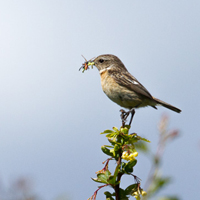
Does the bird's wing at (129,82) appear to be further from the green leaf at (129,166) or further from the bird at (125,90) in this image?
the green leaf at (129,166)

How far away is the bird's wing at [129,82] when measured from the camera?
6.95 meters

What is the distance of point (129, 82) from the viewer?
7.29 meters

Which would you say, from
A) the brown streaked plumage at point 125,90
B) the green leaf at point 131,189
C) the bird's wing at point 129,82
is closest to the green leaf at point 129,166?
the green leaf at point 131,189

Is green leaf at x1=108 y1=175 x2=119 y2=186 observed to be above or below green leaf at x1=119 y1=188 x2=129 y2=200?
above

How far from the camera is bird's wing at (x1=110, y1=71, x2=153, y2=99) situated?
6947mm

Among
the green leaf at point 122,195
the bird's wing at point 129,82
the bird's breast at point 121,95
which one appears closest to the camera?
the green leaf at point 122,195

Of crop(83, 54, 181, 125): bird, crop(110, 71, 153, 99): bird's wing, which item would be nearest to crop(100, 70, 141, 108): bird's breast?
crop(83, 54, 181, 125): bird

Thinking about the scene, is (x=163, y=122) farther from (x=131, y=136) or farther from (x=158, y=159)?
(x=131, y=136)

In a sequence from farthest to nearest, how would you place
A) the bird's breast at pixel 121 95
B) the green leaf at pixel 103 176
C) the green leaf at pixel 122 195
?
the bird's breast at pixel 121 95, the green leaf at pixel 103 176, the green leaf at pixel 122 195

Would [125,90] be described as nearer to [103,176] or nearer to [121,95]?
[121,95]

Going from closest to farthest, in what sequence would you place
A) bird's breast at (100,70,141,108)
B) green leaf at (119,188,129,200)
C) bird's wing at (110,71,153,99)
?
green leaf at (119,188,129,200), bird's breast at (100,70,141,108), bird's wing at (110,71,153,99)

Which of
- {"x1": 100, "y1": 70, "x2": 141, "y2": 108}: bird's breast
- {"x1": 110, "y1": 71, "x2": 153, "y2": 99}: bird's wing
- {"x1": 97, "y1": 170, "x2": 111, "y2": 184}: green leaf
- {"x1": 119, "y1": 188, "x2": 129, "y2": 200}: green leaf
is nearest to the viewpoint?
{"x1": 119, "y1": 188, "x2": 129, "y2": 200}: green leaf

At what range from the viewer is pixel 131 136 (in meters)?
2.48

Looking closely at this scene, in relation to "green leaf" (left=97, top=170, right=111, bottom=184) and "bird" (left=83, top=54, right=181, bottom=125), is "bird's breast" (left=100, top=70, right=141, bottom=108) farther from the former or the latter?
"green leaf" (left=97, top=170, right=111, bottom=184)
